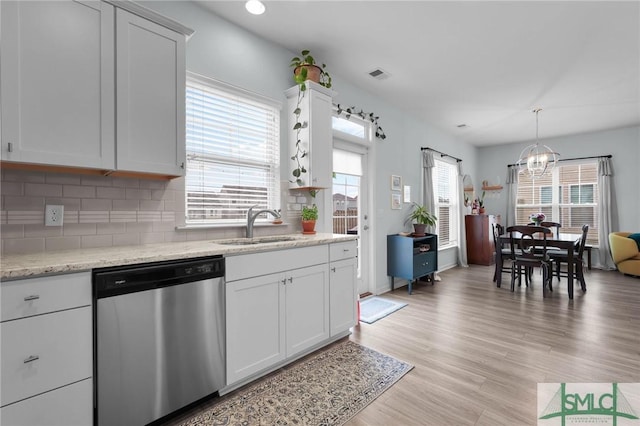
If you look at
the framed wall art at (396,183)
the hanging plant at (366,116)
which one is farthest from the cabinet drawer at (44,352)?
the framed wall art at (396,183)

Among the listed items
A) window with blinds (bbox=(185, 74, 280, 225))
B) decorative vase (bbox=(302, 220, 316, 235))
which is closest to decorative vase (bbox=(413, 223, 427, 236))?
decorative vase (bbox=(302, 220, 316, 235))

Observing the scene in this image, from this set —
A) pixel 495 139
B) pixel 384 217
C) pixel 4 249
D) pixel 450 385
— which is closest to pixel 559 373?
pixel 450 385

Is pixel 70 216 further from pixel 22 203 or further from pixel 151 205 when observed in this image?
pixel 151 205

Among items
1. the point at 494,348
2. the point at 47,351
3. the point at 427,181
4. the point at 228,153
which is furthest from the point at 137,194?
the point at 427,181

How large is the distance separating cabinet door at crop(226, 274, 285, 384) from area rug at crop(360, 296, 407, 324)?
1.39 metres

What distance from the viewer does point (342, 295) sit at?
2756 mm

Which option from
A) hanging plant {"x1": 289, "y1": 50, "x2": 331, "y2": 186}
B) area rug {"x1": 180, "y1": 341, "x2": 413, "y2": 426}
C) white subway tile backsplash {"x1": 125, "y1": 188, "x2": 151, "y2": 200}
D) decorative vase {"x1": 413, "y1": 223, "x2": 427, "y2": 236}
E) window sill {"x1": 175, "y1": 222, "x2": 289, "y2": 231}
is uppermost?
hanging plant {"x1": 289, "y1": 50, "x2": 331, "y2": 186}

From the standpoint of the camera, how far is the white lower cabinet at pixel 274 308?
1966mm

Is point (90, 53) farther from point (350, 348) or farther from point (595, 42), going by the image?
point (595, 42)

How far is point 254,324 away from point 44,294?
1.12m

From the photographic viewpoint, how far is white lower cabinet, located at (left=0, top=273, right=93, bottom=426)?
4.01 feet

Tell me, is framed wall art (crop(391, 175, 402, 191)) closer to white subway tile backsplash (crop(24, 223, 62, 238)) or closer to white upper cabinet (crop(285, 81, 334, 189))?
white upper cabinet (crop(285, 81, 334, 189))

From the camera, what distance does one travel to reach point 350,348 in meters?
2.62

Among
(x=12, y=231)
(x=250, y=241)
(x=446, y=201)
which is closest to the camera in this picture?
(x=12, y=231)
